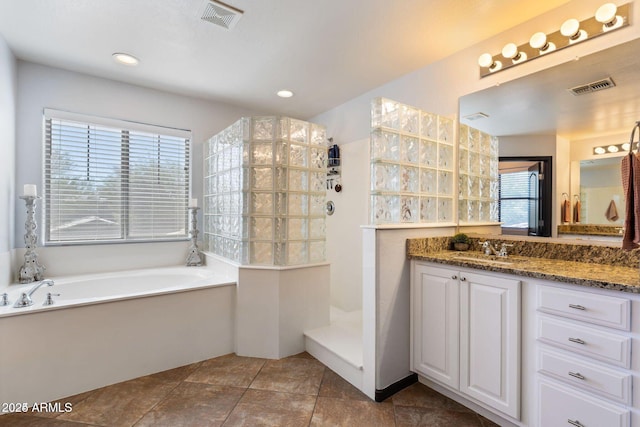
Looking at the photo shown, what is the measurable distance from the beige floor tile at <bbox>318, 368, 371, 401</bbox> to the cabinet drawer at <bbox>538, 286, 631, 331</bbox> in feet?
3.92

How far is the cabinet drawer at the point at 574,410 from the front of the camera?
118 centimetres

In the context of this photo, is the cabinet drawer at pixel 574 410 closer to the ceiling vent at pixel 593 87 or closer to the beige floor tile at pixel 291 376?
the beige floor tile at pixel 291 376

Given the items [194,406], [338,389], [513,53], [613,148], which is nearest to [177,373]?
[194,406]

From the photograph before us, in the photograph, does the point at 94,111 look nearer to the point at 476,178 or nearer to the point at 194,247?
the point at 194,247

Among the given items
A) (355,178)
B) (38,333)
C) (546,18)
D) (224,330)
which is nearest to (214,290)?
(224,330)

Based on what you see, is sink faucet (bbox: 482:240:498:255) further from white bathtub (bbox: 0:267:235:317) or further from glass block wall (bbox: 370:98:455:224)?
white bathtub (bbox: 0:267:235:317)

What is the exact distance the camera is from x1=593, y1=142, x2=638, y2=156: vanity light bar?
155cm

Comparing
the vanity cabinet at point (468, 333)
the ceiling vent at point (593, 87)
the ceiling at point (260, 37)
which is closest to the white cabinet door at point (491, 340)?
the vanity cabinet at point (468, 333)

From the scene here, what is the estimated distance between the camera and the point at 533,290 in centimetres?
143

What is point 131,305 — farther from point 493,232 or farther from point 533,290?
point 493,232

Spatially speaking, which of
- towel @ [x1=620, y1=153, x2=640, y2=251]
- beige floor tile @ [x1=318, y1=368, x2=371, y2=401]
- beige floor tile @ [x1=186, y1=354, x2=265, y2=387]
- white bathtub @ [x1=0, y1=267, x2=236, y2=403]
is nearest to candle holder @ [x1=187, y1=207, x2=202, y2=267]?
white bathtub @ [x1=0, y1=267, x2=236, y2=403]

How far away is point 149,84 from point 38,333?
7.68ft

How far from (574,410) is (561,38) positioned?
6.49 feet

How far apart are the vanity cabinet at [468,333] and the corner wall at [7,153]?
309cm
